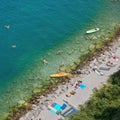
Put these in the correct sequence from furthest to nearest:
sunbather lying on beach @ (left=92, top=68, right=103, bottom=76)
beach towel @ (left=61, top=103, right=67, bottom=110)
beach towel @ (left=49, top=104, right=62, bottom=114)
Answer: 1. sunbather lying on beach @ (left=92, top=68, right=103, bottom=76)
2. beach towel @ (left=61, top=103, right=67, bottom=110)
3. beach towel @ (left=49, top=104, right=62, bottom=114)

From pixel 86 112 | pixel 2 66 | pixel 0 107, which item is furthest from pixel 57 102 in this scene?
pixel 2 66

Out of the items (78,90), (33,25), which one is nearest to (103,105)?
(78,90)

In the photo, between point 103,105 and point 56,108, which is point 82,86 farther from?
point 103,105

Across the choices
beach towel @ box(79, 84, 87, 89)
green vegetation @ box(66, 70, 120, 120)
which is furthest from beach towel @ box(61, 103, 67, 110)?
beach towel @ box(79, 84, 87, 89)

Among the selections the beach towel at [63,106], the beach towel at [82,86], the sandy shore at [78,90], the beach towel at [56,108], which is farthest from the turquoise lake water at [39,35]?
the beach towel at [82,86]

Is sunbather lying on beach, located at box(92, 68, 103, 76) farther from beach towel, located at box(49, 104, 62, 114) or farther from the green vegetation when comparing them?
beach towel, located at box(49, 104, 62, 114)

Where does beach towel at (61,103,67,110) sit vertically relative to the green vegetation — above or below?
below
